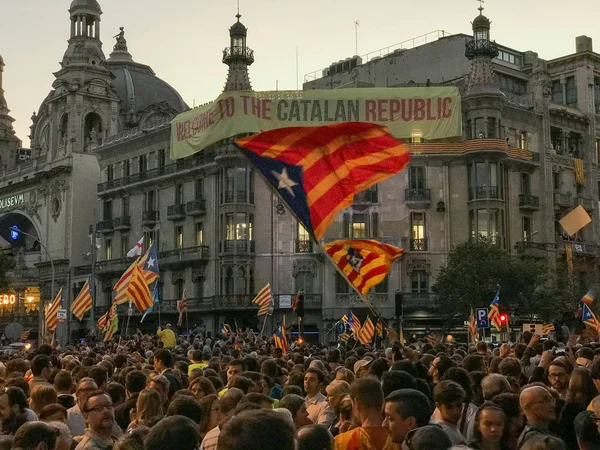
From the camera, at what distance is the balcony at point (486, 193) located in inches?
2183

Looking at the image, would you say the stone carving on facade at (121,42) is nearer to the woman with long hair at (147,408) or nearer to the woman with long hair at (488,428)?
the woman with long hair at (147,408)

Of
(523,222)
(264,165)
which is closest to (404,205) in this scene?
(523,222)

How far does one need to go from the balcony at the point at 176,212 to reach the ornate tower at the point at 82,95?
13254 mm

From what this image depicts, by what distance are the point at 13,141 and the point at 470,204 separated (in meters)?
55.0

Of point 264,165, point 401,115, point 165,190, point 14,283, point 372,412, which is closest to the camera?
point 372,412

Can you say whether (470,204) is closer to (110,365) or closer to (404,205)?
(404,205)

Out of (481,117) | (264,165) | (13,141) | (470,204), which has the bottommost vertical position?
(264,165)

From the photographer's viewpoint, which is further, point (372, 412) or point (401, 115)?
point (401, 115)

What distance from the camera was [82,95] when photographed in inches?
2805

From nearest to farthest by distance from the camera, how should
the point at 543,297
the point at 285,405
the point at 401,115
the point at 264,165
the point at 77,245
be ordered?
the point at 285,405 < the point at 264,165 < the point at 543,297 < the point at 401,115 < the point at 77,245

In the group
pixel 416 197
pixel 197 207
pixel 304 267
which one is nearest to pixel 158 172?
pixel 197 207

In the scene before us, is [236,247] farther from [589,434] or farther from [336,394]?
[589,434]

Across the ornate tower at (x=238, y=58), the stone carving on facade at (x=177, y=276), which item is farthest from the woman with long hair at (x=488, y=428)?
the stone carving on facade at (x=177, y=276)

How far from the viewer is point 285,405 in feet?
28.8
